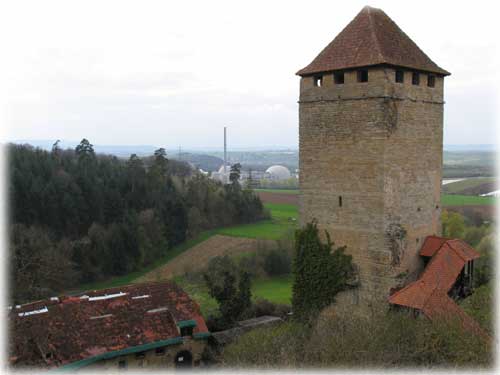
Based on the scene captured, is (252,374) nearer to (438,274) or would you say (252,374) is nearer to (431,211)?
(438,274)

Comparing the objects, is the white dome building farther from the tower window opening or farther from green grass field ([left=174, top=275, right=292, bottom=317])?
the tower window opening

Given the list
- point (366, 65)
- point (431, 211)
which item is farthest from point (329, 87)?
point (431, 211)

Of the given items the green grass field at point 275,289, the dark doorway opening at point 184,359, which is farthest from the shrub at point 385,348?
the green grass field at point 275,289

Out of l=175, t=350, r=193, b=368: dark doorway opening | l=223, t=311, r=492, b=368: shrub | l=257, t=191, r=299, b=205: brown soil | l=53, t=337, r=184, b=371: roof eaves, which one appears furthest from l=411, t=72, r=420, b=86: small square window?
l=257, t=191, r=299, b=205: brown soil

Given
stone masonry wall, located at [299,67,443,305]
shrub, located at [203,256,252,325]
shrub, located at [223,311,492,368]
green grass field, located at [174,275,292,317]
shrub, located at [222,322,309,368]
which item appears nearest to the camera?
shrub, located at [223,311,492,368]

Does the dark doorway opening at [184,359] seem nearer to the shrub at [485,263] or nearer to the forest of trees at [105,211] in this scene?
the shrub at [485,263]

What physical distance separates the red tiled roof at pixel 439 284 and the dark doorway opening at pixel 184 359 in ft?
27.0

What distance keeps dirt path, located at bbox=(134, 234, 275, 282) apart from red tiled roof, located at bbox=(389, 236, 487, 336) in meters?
21.9

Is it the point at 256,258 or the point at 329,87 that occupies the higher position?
the point at 329,87

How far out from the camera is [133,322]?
707 inches

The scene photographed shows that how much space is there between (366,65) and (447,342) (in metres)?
7.52

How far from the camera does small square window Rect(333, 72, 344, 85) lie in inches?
573

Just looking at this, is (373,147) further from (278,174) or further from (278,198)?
(278,174)

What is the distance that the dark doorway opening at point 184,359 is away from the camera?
58.6ft
